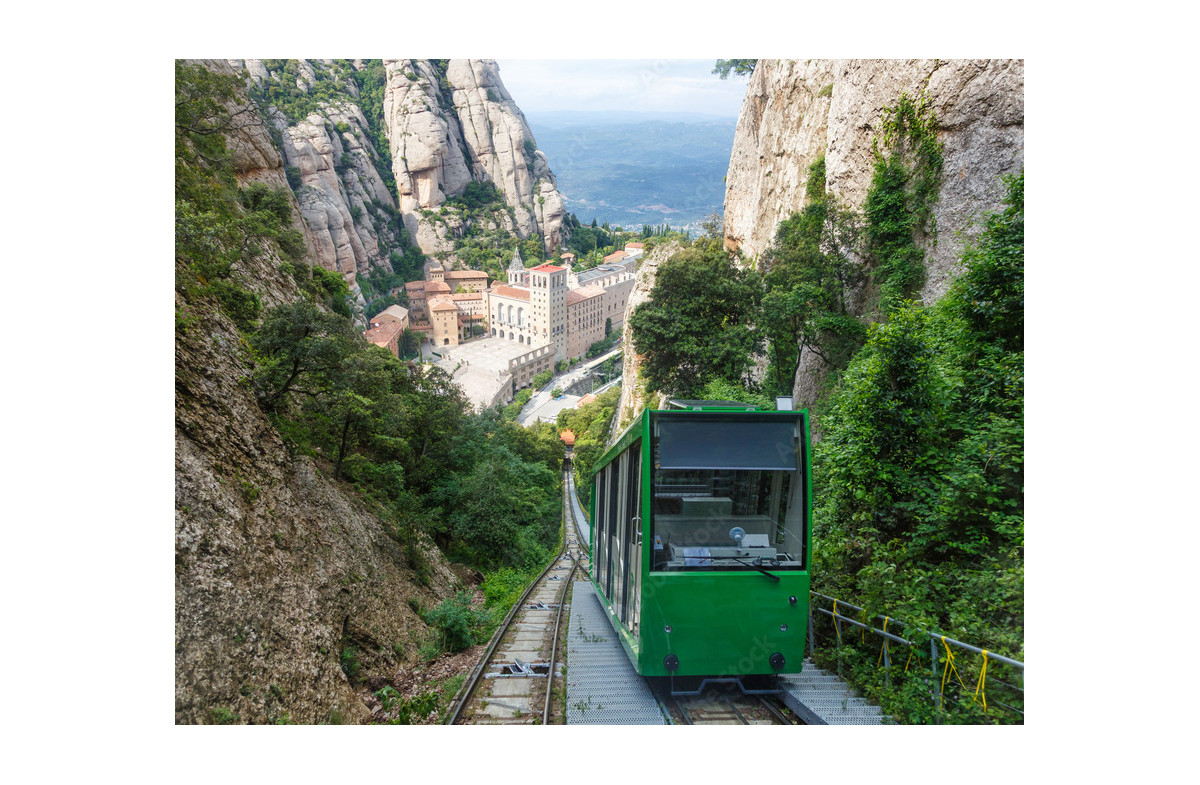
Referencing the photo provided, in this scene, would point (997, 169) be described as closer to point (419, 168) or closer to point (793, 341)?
point (793, 341)

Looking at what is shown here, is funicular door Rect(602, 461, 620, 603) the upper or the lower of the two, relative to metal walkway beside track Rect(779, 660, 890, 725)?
upper

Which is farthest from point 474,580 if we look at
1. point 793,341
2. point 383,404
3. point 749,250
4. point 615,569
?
point 749,250

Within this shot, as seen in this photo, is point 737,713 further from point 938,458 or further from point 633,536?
point 938,458

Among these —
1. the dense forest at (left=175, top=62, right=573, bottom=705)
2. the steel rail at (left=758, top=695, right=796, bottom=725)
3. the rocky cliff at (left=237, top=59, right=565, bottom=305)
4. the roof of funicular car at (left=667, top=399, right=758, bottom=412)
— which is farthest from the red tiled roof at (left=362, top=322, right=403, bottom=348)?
the steel rail at (left=758, top=695, right=796, bottom=725)

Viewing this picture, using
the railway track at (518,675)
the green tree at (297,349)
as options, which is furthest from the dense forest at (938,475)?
the green tree at (297,349)

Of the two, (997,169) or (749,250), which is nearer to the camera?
(997,169)

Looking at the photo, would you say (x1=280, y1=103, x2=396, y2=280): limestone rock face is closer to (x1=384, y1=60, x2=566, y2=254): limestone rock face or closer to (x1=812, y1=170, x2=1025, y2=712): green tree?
(x1=384, y1=60, x2=566, y2=254): limestone rock face
